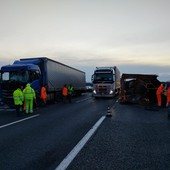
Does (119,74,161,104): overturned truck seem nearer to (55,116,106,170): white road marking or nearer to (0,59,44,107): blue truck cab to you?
(0,59,44,107): blue truck cab

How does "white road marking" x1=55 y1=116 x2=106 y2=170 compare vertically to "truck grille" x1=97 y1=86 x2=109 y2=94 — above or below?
below

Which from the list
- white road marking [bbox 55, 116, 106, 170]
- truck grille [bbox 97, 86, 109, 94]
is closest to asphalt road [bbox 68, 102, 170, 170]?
white road marking [bbox 55, 116, 106, 170]

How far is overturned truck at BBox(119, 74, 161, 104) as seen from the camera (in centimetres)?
2180

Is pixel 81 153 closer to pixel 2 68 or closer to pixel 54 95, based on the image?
pixel 2 68

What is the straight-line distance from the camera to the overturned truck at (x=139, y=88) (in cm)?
2180

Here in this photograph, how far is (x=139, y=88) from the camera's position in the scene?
21.9 meters

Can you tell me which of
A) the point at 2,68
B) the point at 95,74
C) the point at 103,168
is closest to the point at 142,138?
the point at 103,168

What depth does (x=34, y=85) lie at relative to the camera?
63.9 ft

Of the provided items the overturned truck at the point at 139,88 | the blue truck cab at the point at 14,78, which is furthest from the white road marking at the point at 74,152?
the overturned truck at the point at 139,88

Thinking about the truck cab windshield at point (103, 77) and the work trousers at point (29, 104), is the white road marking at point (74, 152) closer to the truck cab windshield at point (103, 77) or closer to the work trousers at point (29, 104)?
the work trousers at point (29, 104)

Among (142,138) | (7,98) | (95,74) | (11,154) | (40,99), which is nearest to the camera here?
(11,154)

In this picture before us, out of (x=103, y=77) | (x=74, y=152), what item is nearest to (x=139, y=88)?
(x=103, y=77)

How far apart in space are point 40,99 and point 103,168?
16.1m

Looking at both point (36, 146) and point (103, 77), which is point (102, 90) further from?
point (36, 146)
